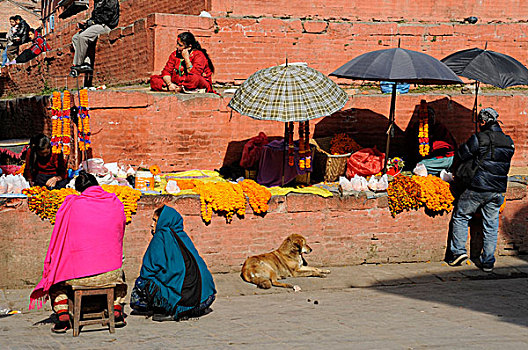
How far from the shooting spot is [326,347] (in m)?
5.85

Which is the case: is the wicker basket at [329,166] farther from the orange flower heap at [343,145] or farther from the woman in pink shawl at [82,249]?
the woman in pink shawl at [82,249]

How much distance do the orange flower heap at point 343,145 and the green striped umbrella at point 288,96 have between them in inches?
46.3

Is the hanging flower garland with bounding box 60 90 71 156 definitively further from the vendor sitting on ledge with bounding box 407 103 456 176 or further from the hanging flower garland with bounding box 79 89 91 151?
the vendor sitting on ledge with bounding box 407 103 456 176

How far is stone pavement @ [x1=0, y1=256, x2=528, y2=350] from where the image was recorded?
5.98 m

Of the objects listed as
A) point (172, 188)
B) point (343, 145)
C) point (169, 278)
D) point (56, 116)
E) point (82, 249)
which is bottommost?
point (169, 278)

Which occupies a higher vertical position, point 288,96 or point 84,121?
point 288,96

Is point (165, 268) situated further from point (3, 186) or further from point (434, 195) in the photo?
point (434, 195)

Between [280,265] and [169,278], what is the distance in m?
1.88

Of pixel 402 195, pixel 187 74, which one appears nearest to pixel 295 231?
pixel 402 195

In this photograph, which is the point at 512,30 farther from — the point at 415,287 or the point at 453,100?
the point at 415,287

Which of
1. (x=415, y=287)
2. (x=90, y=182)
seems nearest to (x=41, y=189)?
(x=90, y=182)

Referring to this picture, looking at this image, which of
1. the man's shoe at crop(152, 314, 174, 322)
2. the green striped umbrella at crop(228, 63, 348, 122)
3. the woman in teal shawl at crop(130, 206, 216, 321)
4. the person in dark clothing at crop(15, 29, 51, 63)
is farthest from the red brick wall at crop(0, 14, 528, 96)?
the man's shoe at crop(152, 314, 174, 322)

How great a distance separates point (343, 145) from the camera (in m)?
→ 9.65

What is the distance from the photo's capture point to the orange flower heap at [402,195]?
8750mm
